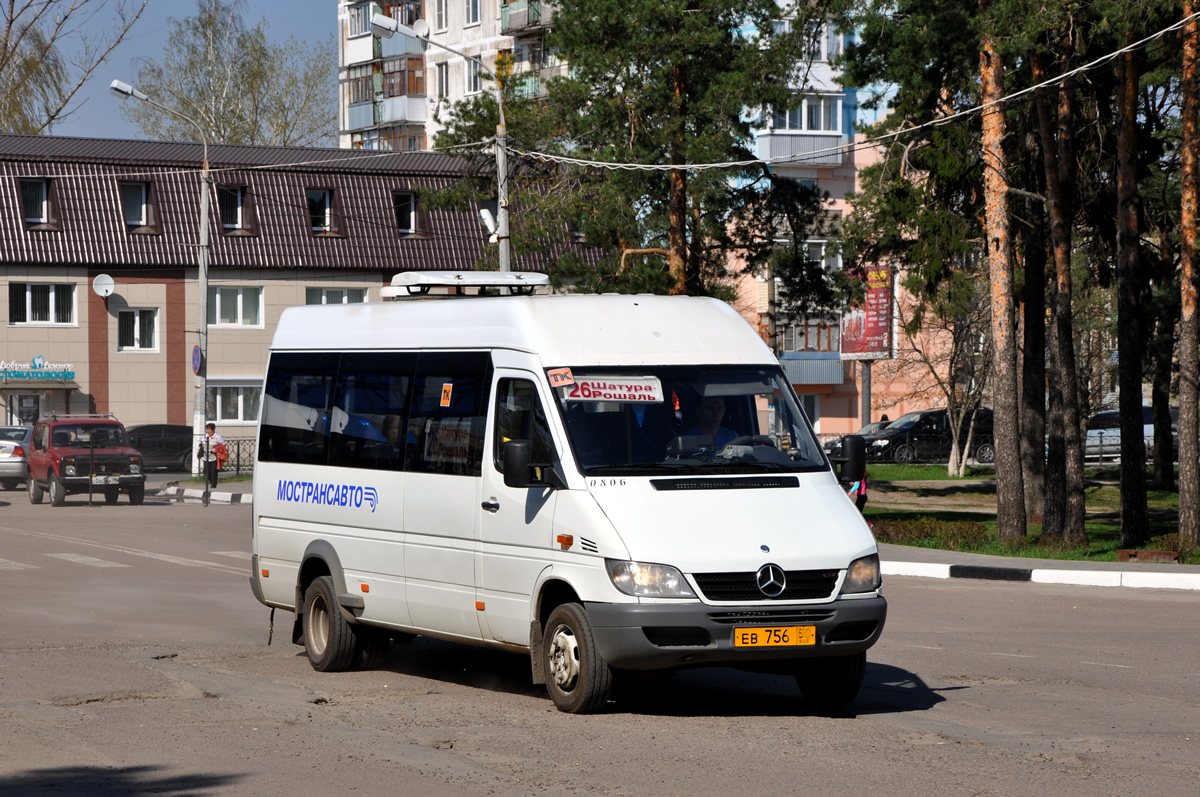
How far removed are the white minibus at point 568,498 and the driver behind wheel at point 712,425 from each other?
0.5 inches

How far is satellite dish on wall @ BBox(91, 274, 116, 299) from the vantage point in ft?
165

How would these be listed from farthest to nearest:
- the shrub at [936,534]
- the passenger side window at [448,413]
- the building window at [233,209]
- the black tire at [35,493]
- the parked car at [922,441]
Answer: the parked car at [922,441]
the building window at [233,209]
the black tire at [35,493]
the shrub at [936,534]
the passenger side window at [448,413]

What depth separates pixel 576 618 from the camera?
891 cm

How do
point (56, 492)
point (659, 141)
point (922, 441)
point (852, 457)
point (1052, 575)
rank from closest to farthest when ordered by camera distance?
1. point (852, 457)
2. point (1052, 575)
3. point (659, 141)
4. point (56, 492)
5. point (922, 441)

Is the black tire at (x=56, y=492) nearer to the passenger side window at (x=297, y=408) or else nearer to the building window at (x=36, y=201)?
the building window at (x=36, y=201)

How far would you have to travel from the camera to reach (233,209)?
2060 inches

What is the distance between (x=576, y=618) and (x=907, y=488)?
31.3 meters

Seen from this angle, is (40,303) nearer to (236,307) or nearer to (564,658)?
(236,307)

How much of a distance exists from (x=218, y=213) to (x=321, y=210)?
3.35m

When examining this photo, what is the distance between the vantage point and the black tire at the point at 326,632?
435 inches

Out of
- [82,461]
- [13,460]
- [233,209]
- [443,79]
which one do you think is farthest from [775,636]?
[443,79]

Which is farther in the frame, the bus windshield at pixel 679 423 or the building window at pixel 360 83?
the building window at pixel 360 83

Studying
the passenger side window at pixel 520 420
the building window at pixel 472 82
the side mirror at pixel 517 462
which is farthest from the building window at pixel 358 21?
the side mirror at pixel 517 462

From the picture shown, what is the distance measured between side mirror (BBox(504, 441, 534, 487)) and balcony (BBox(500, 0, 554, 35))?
59.9 m
